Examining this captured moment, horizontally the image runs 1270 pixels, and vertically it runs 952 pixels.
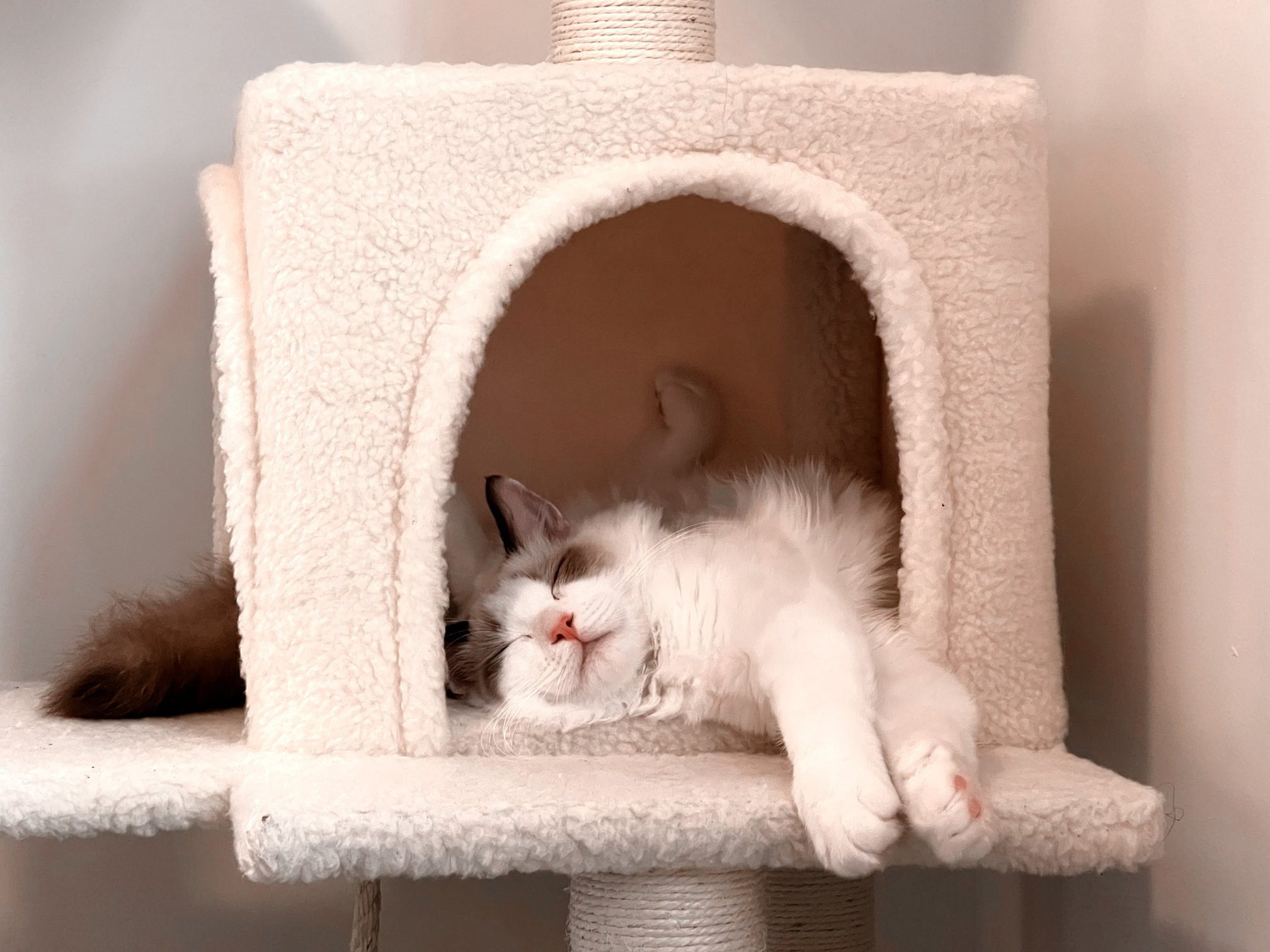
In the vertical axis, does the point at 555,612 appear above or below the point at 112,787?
above

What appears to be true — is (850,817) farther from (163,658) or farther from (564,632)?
(163,658)

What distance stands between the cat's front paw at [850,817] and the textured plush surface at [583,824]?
1.9 inches

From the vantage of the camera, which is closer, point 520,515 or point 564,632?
point 564,632

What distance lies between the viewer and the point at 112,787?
1008 millimetres

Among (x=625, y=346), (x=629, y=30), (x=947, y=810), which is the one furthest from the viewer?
(x=625, y=346)

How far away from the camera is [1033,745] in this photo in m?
1.16

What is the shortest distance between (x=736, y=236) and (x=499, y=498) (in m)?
0.61

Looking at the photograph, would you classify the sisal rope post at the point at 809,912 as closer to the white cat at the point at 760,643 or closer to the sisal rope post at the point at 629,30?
the white cat at the point at 760,643

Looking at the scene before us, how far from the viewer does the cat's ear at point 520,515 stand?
4.41 feet

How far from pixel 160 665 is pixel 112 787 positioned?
229 mm

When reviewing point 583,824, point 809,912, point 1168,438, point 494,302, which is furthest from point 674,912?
point 1168,438

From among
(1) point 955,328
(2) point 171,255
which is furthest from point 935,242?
(2) point 171,255

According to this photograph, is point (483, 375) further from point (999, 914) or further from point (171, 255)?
point (999, 914)

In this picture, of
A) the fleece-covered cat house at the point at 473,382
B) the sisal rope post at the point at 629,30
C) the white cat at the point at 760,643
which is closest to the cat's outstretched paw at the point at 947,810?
the white cat at the point at 760,643
